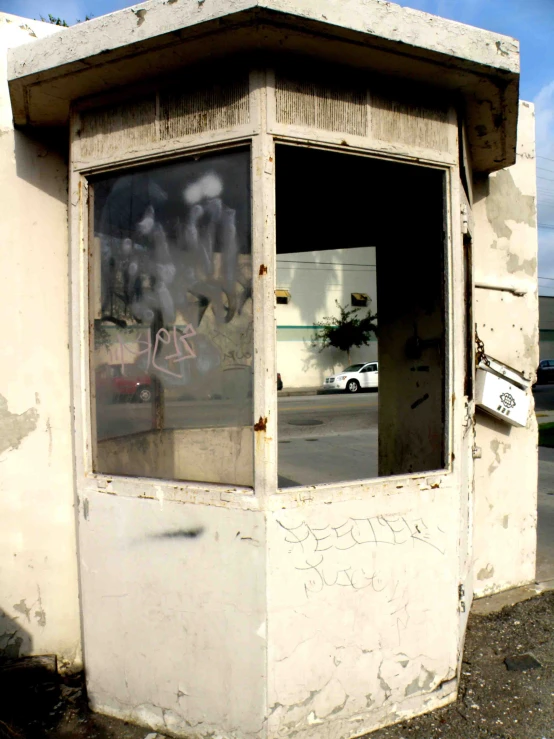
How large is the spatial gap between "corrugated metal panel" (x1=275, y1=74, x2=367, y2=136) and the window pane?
298 millimetres

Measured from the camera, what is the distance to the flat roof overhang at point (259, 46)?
2412 millimetres

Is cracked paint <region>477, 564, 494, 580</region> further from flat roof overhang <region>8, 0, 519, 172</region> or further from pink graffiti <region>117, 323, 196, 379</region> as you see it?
flat roof overhang <region>8, 0, 519, 172</region>

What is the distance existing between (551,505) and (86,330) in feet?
18.4

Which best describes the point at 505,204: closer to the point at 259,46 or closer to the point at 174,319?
the point at 259,46

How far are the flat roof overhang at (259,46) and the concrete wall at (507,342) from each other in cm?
134

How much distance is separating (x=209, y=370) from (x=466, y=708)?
7.13 ft

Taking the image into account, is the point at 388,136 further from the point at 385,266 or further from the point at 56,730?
the point at 56,730

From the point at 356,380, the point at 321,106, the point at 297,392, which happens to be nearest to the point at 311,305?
the point at 297,392

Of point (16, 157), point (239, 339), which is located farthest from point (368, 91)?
point (16, 157)

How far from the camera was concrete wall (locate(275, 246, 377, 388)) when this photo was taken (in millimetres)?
25531

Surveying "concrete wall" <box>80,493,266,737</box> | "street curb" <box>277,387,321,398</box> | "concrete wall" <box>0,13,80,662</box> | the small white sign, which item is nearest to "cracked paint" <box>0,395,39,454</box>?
"concrete wall" <box>0,13,80,662</box>

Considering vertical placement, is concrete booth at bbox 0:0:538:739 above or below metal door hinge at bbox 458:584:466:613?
above

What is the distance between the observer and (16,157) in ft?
10.6

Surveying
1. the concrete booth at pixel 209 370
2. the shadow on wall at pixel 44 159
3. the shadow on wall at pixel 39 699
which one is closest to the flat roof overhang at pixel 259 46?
the concrete booth at pixel 209 370
